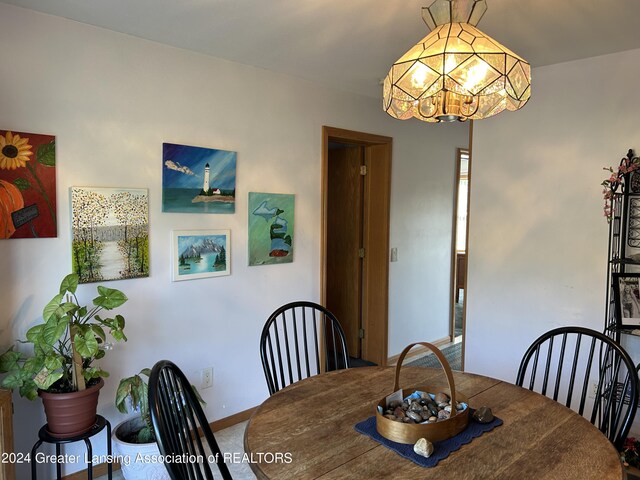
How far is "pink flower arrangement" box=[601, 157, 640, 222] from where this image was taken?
248 cm

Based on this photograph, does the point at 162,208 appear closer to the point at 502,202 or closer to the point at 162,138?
the point at 162,138

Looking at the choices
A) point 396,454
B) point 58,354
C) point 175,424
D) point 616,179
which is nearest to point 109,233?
point 58,354

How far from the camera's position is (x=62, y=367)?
2.03 meters

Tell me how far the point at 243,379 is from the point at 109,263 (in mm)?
1218

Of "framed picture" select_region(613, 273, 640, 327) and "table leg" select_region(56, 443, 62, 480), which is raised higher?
"framed picture" select_region(613, 273, 640, 327)

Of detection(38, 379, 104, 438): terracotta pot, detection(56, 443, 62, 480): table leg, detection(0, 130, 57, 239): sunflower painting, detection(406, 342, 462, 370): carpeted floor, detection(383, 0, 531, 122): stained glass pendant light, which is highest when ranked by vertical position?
detection(383, 0, 531, 122): stained glass pendant light

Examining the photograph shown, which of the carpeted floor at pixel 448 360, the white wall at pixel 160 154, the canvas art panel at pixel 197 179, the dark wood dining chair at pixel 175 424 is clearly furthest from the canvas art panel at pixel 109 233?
the carpeted floor at pixel 448 360

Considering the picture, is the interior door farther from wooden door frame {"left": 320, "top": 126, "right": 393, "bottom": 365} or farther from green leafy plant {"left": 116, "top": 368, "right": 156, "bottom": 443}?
green leafy plant {"left": 116, "top": 368, "right": 156, "bottom": 443}

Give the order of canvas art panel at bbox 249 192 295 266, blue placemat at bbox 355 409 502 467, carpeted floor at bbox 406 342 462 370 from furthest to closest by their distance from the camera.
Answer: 1. carpeted floor at bbox 406 342 462 370
2. canvas art panel at bbox 249 192 295 266
3. blue placemat at bbox 355 409 502 467

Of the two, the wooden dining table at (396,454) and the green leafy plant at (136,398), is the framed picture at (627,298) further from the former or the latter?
the green leafy plant at (136,398)

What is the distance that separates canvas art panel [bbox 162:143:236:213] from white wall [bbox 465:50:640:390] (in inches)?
69.1

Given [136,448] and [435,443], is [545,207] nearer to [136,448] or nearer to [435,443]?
[435,443]

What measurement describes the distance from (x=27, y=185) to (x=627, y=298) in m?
3.13

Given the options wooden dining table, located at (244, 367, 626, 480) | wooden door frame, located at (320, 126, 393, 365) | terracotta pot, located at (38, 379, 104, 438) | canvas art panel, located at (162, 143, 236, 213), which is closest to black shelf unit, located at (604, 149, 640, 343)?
wooden dining table, located at (244, 367, 626, 480)
